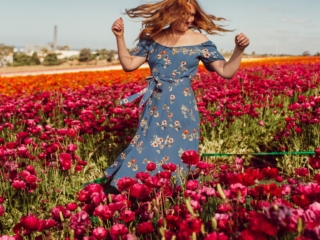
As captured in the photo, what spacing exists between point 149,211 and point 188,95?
1722mm

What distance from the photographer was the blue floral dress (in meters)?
3.15

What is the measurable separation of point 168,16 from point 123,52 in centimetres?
44

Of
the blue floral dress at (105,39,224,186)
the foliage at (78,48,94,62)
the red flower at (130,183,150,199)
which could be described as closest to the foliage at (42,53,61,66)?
the foliage at (78,48,94,62)

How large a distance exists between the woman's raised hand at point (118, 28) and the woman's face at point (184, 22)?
0.40 m

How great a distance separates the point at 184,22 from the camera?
3.26 metres

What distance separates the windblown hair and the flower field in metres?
0.97

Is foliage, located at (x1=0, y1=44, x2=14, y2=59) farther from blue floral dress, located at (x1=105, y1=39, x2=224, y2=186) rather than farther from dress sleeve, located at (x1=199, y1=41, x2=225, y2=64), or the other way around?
dress sleeve, located at (x1=199, y1=41, x2=225, y2=64)

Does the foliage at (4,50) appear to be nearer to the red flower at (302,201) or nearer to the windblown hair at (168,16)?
the windblown hair at (168,16)

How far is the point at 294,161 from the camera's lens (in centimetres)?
409

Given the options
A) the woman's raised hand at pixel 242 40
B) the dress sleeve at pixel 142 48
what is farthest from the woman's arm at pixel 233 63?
the dress sleeve at pixel 142 48

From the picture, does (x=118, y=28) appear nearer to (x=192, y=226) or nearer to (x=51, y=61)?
(x=192, y=226)

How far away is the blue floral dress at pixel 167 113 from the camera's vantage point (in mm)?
3154

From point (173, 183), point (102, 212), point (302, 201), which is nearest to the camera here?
point (302, 201)

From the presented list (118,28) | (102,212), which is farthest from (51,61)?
(102,212)
